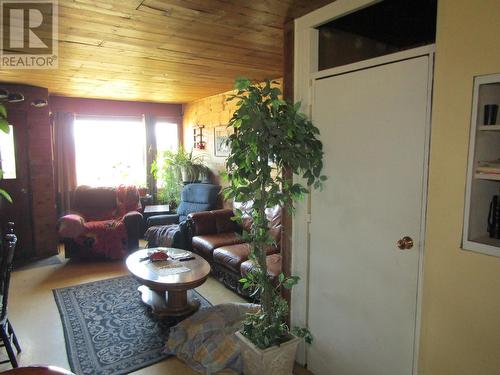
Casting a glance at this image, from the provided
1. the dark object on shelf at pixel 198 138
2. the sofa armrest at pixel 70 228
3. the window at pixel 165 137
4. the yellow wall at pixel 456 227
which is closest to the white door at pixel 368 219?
the yellow wall at pixel 456 227

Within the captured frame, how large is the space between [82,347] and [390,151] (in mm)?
2531

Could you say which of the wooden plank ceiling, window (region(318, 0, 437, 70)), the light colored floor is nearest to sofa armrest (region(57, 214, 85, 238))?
the light colored floor

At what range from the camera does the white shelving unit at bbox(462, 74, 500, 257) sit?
4.29 ft

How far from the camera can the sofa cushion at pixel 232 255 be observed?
3.30 meters

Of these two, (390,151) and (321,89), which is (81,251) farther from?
(390,151)

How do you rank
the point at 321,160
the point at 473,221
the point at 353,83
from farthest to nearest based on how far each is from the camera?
the point at 321,160, the point at 353,83, the point at 473,221

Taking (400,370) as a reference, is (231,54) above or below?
above

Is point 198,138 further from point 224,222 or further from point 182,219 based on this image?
point 224,222

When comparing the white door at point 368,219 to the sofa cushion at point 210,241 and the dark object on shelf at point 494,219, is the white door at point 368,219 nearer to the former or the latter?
the dark object on shelf at point 494,219

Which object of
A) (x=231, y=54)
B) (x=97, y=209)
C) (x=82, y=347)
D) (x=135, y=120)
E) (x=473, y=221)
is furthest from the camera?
(x=135, y=120)

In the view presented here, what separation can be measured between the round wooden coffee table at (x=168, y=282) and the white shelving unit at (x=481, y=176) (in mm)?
2019

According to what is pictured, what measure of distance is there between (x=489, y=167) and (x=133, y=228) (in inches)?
167

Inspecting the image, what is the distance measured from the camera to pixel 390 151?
1746 millimetres

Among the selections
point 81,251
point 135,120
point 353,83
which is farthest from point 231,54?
point 135,120
